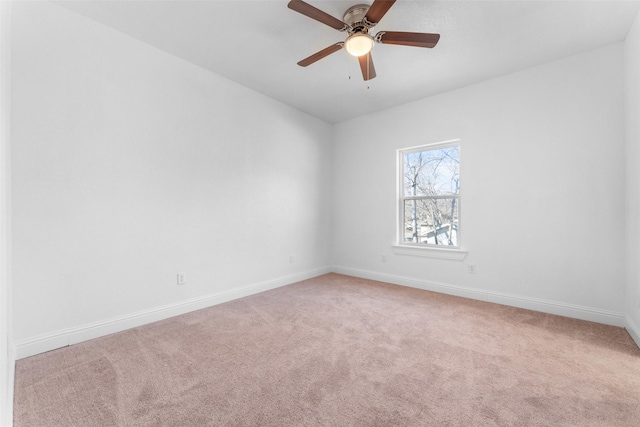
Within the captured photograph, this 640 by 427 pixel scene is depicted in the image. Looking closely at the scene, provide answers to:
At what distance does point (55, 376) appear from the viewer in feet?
5.90

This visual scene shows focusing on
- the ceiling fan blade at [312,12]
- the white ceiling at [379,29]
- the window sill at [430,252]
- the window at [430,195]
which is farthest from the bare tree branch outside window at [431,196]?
the ceiling fan blade at [312,12]

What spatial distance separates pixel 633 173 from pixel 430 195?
194cm

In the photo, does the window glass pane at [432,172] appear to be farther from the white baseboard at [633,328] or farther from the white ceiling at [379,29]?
the white baseboard at [633,328]

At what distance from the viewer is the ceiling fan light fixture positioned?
7.06 ft

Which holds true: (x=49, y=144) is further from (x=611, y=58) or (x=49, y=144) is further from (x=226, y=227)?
(x=611, y=58)

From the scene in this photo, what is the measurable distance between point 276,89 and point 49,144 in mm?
2383

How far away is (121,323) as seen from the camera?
2.48 meters

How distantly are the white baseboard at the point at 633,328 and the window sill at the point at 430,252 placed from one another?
4.75ft

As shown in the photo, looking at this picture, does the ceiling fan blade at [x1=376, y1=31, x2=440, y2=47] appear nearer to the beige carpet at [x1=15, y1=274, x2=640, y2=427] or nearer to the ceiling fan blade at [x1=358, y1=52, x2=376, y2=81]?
the ceiling fan blade at [x1=358, y1=52, x2=376, y2=81]

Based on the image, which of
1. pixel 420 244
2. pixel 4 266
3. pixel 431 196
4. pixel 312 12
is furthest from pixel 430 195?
Answer: pixel 4 266

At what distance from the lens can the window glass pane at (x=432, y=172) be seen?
3736 mm

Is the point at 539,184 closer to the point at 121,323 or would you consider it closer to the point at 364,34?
the point at 364,34

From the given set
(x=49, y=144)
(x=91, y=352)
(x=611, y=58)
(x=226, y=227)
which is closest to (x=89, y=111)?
(x=49, y=144)

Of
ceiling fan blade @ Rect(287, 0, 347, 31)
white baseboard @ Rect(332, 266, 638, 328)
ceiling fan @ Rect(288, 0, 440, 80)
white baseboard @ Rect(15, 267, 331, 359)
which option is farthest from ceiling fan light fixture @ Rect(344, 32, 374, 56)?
white baseboard @ Rect(332, 266, 638, 328)
